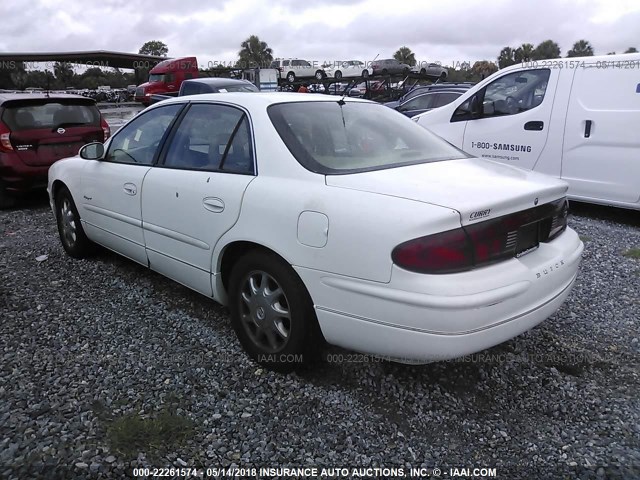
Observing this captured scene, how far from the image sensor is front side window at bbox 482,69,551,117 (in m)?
5.94

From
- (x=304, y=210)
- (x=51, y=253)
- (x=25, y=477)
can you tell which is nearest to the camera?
(x=25, y=477)

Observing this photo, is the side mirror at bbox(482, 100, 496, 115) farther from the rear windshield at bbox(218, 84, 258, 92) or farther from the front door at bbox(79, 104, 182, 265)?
the rear windshield at bbox(218, 84, 258, 92)

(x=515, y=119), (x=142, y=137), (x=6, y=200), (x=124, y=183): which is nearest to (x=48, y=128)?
(x=6, y=200)

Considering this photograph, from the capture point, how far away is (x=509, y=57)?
5672 centimetres

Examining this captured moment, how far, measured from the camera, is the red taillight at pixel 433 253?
2.10 m

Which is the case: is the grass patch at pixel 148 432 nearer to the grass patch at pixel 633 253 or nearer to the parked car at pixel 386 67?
the grass patch at pixel 633 253

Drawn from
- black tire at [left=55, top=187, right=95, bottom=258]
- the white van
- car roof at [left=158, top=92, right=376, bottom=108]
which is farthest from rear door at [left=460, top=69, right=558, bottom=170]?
black tire at [left=55, top=187, right=95, bottom=258]

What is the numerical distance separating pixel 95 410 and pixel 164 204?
134 centimetres

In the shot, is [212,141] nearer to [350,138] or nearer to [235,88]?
[350,138]

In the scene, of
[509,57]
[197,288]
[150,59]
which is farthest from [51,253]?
[509,57]

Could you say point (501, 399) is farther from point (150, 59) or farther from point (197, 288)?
point (150, 59)

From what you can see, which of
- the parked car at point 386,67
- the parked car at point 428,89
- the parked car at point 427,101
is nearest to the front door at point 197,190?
the parked car at point 427,101

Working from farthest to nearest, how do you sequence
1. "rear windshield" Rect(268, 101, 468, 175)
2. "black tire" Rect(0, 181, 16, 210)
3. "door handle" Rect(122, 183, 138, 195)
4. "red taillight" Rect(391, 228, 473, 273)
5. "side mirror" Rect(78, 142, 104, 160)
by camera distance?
"black tire" Rect(0, 181, 16, 210), "side mirror" Rect(78, 142, 104, 160), "door handle" Rect(122, 183, 138, 195), "rear windshield" Rect(268, 101, 468, 175), "red taillight" Rect(391, 228, 473, 273)

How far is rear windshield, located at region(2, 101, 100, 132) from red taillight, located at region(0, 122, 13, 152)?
5 centimetres
